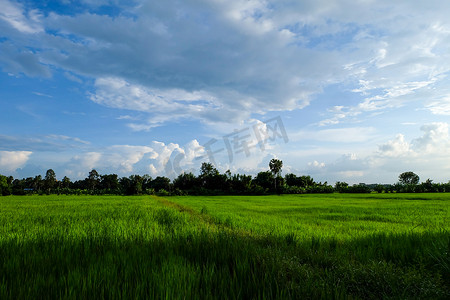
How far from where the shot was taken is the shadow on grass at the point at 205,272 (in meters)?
2.16

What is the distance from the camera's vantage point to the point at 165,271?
8.43 ft

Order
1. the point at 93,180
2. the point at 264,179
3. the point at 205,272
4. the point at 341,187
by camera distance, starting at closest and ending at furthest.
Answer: the point at 205,272
the point at 341,187
the point at 264,179
the point at 93,180

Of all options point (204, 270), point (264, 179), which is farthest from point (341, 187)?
point (204, 270)

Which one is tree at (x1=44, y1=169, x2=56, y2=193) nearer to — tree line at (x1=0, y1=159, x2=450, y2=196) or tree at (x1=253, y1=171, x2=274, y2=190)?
tree line at (x1=0, y1=159, x2=450, y2=196)

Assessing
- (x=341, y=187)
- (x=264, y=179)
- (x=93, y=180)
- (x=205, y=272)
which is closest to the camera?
(x=205, y=272)

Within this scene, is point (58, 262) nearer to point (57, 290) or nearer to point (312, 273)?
point (57, 290)

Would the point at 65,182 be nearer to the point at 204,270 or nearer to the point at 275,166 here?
the point at 275,166

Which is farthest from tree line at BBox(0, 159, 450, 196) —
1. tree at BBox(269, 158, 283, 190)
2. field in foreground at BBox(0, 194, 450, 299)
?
field in foreground at BBox(0, 194, 450, 299)

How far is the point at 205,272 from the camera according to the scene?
2580 millimetres

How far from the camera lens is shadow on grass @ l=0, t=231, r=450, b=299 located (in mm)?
2162

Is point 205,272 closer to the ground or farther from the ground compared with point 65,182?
farther from the ground

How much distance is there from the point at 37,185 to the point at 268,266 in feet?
428

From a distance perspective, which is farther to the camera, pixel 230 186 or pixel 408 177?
pixel 408 177

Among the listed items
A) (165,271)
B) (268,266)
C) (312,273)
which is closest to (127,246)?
(165,271)
